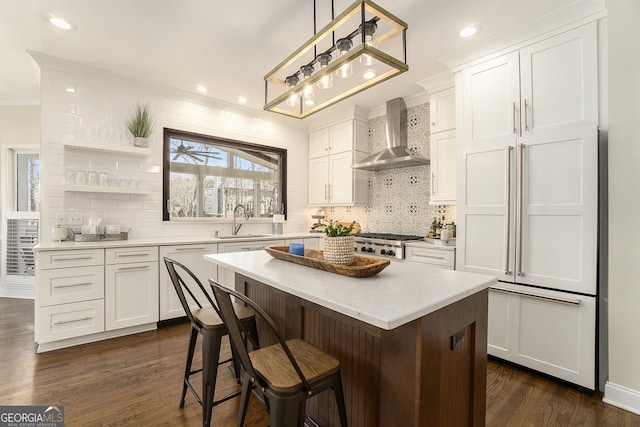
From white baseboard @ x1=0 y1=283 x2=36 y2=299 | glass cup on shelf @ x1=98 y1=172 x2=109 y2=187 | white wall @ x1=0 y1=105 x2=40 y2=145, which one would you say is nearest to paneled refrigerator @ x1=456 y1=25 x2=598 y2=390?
glass cup on shelf @ x1=98 y1=172 x2=109 y2=187

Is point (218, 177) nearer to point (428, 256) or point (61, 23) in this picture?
point (61, 23)

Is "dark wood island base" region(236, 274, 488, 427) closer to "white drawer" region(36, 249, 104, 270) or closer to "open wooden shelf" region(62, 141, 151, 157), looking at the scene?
"white drawer" region(36, 249, 104, 270)

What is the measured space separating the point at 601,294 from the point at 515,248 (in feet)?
1.89

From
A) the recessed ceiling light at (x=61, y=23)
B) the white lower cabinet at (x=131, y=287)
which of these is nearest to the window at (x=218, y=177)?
the white lower cabinet at (x=131, y=287)

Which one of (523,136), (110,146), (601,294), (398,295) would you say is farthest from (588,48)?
(110,146)

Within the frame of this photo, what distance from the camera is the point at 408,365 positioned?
1157mm

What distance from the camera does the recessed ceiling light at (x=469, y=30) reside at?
2.38 m

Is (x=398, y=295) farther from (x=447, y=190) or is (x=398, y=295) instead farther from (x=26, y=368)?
(x=26, y=368)

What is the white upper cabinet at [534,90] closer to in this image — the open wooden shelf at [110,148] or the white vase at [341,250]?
the white vase at [341,250]

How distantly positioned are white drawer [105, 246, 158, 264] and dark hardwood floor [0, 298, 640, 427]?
0.79m

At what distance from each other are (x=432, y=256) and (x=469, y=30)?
6.61ft

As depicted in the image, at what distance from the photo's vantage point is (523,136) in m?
2.36

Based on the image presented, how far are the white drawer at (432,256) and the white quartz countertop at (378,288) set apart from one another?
121cm

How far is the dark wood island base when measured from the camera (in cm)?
115
